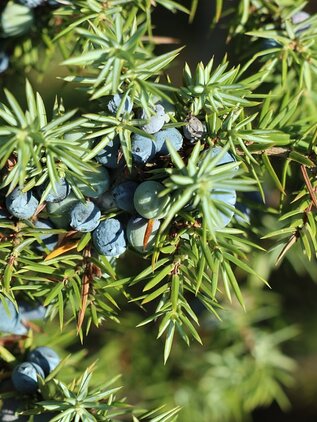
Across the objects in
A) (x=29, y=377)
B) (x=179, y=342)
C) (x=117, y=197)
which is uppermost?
(x=117, y=197)

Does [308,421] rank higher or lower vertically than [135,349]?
lower

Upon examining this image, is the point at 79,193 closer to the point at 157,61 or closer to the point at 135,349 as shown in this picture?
the point at 157,61

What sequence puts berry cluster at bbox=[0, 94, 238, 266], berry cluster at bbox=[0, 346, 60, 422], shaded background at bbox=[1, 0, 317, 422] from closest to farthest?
1. berry cluster at bbox=[0, 94, 238, 266]
2. berry cluster at bbox=[0, 346, 60, 422]
3. shaded background at bbox=[1, 0, 317, 422]

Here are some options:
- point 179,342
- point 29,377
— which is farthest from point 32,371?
point 179,342

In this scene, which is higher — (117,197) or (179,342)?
(117,197)

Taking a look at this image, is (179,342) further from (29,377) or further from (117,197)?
(117,197)

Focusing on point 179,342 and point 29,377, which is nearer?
point 29,377

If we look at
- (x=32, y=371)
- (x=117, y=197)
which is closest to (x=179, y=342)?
(x=32, y=371)

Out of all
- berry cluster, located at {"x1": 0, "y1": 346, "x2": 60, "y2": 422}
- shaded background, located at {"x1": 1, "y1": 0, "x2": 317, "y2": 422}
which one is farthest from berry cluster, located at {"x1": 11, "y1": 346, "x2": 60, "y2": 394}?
shaded background, located at {"x1": 1, "y1": 0, "x2": 317, "y2": 422}

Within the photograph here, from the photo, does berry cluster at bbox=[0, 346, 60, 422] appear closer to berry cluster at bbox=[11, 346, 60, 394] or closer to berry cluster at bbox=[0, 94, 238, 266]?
berry cluster at bbox=[11, 346, 60, 394]

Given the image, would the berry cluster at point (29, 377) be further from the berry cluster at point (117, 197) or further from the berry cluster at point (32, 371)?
the berry cluster at point (117, 197)

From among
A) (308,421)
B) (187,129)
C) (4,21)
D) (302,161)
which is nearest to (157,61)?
(187,129)
